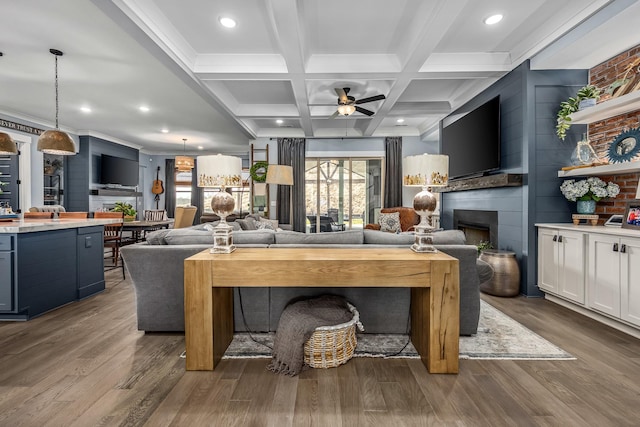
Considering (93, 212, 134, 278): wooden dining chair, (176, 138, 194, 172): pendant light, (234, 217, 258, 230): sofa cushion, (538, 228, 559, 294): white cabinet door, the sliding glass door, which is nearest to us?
(538, 228, 559, 294): white cabinet door

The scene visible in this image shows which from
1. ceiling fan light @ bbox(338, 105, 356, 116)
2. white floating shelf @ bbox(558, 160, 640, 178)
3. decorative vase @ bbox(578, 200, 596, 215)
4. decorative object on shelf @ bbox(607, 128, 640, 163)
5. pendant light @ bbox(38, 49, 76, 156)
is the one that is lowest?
decorative vase @ bbox(578, 200, 596, 215)

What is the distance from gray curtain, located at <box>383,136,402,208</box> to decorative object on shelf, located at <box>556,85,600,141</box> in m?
3.88

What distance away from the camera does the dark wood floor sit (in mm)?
1562

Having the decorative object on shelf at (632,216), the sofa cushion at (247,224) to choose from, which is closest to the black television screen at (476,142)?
the decorative object on shelf at (632,216)

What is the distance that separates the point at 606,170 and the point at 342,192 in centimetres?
498

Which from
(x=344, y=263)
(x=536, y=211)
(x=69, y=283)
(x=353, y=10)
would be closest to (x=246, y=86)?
(x=353, y=10)

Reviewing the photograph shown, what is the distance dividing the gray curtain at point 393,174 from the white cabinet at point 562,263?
387cm

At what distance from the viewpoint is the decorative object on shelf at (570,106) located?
3221 millimetres

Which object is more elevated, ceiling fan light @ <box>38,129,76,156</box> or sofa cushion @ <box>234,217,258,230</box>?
ceiling fan light @ <box>38,129,76,156</box>

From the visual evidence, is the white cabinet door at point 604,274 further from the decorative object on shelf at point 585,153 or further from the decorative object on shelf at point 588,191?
the decorative object on shelf at point 585,153

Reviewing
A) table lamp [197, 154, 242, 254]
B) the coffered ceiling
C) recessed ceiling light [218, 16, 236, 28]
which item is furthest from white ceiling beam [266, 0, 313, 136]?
table lamp [197, 154, 242, 254]

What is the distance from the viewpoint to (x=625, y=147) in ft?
9.57

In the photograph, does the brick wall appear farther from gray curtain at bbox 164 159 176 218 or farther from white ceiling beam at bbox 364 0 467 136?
gray curtain at bbox 164 159 176 218

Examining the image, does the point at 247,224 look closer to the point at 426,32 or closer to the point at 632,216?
the point at 426,32
